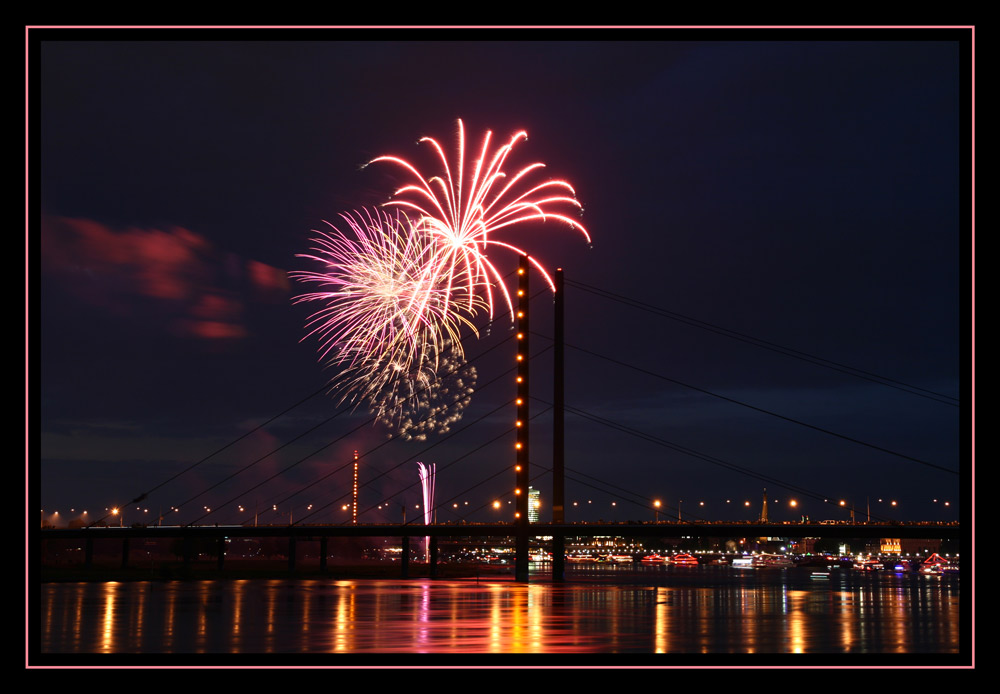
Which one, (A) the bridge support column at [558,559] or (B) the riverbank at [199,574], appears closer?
(A) the bridge support column at [558,559]

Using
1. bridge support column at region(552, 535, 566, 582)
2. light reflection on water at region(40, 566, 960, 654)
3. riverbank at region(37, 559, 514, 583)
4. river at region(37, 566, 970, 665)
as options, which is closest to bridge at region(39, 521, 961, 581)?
bridge support column at region(552, 535, 566, 582)

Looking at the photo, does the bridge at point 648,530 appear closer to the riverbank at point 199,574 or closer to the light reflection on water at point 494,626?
the riverbank at point 199,574

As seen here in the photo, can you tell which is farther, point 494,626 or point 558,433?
point 558,433

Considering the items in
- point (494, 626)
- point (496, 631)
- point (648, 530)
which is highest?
point (496, 631)

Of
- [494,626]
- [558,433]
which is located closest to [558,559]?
[558,433]

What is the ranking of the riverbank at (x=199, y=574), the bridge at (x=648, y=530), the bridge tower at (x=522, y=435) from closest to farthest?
the bridge tower at (x=522, y=435), the bridge at (x=648, y=530), the riverbank at (x=199, y=574)

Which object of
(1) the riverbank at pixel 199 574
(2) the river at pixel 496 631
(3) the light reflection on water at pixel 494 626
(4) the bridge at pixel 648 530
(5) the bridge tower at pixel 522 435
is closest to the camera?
(2) the river at pixel 496 631

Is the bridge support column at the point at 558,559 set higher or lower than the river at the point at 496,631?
lower

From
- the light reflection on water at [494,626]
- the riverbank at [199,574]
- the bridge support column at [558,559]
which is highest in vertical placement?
the light reflection on water at [494,626]

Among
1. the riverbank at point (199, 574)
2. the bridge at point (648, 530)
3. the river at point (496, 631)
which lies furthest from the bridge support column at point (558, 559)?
the river at point (496, 631)

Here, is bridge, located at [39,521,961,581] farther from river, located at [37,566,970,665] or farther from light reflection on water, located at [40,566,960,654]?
river, located at [37,566,970,665]

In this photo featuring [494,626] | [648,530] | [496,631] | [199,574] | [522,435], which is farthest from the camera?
[199,574]

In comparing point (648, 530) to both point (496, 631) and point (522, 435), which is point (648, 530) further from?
point (496, 631)
